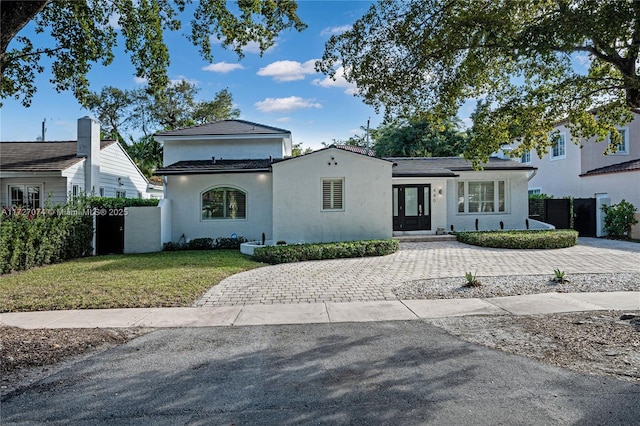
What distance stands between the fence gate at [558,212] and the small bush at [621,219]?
185 centimetres

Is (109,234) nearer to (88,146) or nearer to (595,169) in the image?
(88,146)

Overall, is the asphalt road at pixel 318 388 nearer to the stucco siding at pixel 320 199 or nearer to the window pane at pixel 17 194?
the stucco siding at pixel 320 199

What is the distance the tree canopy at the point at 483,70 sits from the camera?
23.9 ft

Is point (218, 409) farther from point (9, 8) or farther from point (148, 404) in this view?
point (9, 8)

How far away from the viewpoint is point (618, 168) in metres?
Result: 19.9

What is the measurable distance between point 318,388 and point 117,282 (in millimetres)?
7180

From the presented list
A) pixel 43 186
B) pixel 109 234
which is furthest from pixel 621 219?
pixel 43 186

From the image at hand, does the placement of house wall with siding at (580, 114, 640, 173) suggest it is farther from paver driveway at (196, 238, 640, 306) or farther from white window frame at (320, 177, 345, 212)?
white window frame at (320, 177, 345, 212)

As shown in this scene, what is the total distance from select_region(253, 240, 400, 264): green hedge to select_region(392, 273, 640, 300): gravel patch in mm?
4236

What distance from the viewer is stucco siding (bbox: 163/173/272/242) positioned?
17.1 metres

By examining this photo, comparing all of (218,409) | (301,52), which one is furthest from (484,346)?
(301,52)

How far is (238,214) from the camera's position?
17406 millimetres

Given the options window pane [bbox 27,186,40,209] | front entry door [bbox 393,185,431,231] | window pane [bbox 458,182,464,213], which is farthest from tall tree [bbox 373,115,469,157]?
window pane [bbox 27,186,40,209]

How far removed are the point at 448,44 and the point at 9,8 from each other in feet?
23.6
